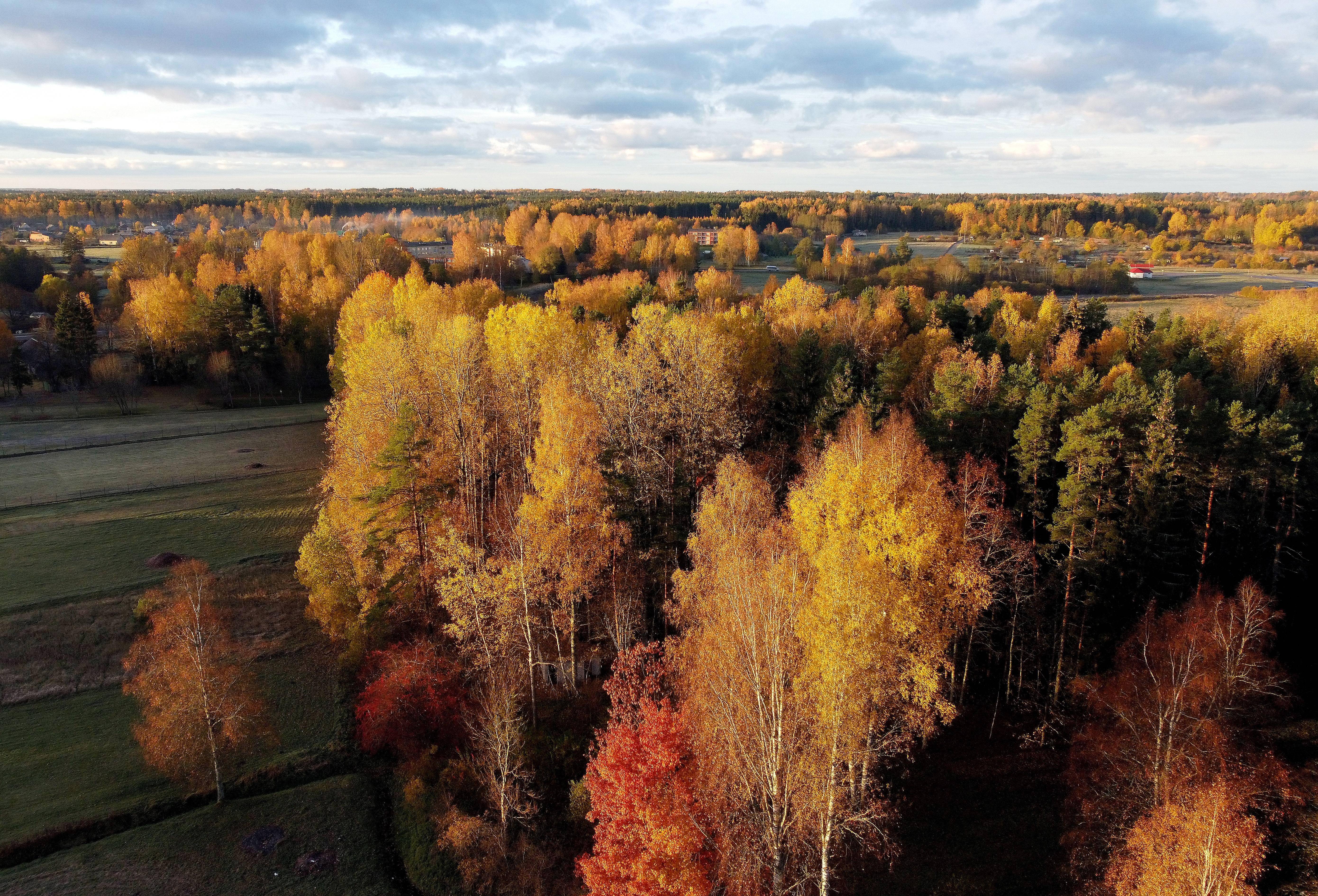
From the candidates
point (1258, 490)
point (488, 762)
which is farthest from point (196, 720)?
point (1258, 490)

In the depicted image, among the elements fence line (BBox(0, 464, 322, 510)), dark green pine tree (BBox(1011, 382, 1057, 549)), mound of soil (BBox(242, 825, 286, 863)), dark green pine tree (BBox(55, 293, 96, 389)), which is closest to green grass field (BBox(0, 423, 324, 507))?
fence line (BBox(0, 464, 322, 510))

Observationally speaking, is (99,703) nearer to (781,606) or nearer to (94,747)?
(94,747)

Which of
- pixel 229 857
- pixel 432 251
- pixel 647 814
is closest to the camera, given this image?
pixel 647 814

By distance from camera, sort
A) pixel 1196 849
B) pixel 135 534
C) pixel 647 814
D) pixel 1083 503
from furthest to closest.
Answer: pixel 135 534, pixel 1083 503, pixel 647 814, pixel 1196 849

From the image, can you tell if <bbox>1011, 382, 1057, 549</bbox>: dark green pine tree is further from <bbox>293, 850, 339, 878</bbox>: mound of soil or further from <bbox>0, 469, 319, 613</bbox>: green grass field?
<bbox>0, 469, 319, 613</bbox>: green grass field

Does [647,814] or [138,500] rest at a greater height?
[138,500]

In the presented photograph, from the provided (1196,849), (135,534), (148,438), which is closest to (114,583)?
(135,534)

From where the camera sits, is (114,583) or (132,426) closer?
(114,583)
